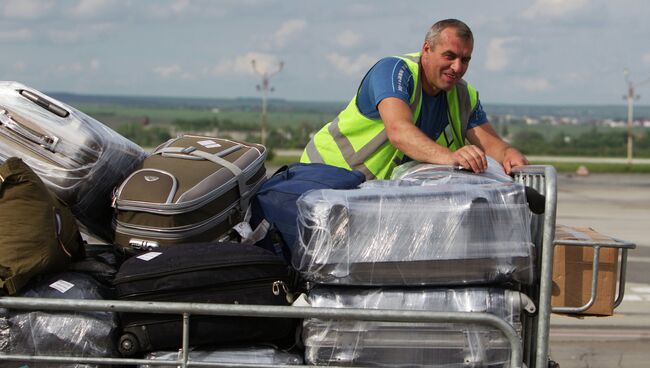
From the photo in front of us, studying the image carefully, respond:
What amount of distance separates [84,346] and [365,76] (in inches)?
77.7

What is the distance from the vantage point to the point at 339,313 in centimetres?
280

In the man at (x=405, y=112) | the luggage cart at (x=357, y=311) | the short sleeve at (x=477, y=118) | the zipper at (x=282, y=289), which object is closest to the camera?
the luggage cart at (x=357, y=311)

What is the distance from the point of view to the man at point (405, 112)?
402 centimetres

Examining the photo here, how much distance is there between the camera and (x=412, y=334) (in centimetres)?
299

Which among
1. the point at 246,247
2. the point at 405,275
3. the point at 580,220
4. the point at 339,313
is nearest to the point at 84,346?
the point at 246,247

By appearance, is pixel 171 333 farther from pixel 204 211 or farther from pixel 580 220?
pixel 580 220

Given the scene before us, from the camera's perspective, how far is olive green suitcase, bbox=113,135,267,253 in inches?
138

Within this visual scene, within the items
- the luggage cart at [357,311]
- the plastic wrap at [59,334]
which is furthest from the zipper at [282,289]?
the plastic wrap at [59,334]

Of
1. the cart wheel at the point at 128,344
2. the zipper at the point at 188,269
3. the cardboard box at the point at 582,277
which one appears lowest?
the cart wheel at the point at 128,344

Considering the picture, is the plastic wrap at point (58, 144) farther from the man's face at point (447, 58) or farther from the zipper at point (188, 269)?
the man's face at point (447, 58)

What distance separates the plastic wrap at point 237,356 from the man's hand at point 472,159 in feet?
3.28

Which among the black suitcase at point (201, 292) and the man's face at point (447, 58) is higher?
the man's face at point (447, 58)

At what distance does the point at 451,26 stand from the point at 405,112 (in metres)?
0.50

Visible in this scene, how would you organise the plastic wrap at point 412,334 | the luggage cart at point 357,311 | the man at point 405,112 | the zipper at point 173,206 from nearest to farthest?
1. the luggage cart at point 357,311
2. the plastic wrap at point 412,334
3. the zipper at point 173,206
4. the man at point 405,112
